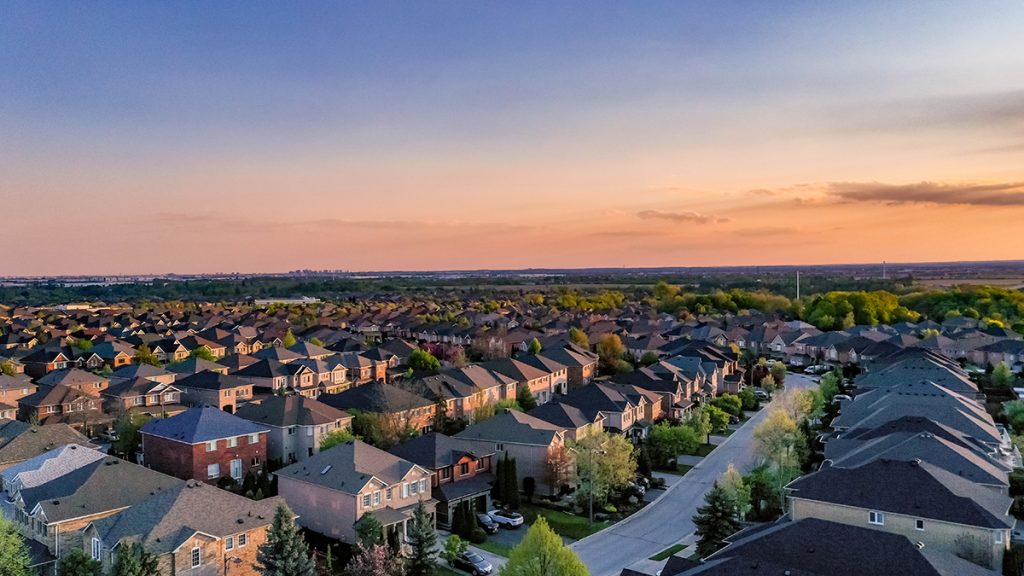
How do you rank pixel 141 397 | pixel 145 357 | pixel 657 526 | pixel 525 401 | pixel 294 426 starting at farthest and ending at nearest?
pixel 145 357, pixel 525 401, pixel 141 397, pixel 294 426, pixel 657 526

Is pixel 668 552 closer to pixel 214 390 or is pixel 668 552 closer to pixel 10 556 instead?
pixel 10 556

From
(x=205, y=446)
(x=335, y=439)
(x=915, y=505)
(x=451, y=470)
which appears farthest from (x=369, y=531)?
(x=915, y=505)

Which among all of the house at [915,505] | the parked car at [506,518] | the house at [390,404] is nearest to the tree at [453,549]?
the parked car at [506,518]

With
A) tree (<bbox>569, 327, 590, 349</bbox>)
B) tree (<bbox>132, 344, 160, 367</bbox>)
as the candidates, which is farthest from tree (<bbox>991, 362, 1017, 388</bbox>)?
tree (<bbox>132, 344, 160, 367</bbox>)

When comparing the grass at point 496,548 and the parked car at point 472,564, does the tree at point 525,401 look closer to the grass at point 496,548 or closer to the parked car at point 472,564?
the grass at point 496,548

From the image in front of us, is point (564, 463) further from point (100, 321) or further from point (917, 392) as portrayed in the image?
point (100, 321)

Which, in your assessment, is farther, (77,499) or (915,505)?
(77,499)

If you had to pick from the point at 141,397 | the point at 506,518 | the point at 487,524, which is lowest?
the point at 487,524

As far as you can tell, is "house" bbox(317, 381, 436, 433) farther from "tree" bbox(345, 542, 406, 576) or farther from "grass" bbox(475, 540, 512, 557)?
"tree" bbox(345, 542, 406, 576)
